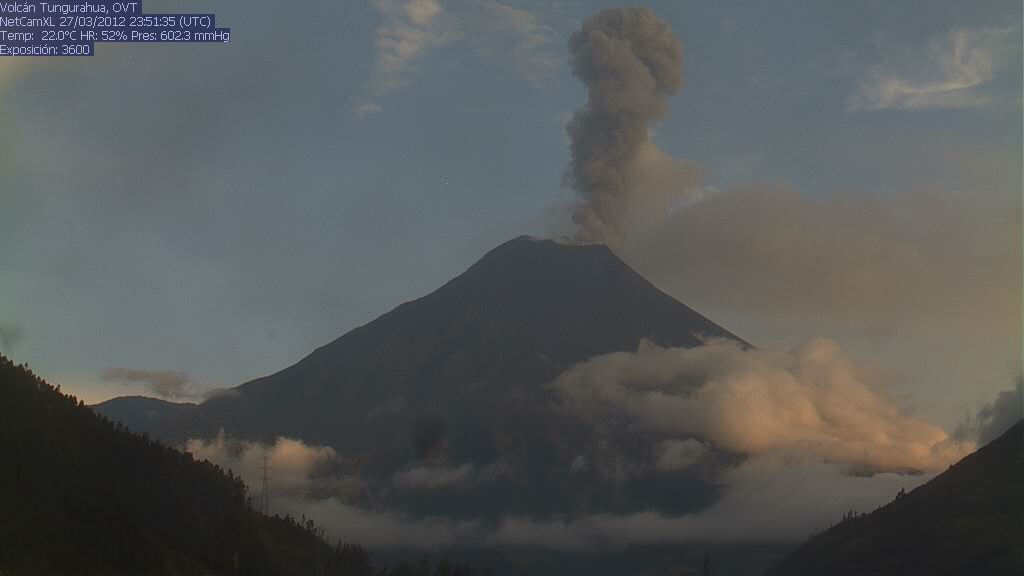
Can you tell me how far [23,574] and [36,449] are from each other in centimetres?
4240

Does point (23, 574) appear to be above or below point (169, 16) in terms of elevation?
below

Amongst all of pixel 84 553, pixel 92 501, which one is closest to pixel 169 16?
pixel 84 553

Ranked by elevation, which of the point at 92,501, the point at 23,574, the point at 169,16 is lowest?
the point at 23,574

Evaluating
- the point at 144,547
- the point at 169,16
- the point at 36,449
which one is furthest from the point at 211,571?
the point at 169,16

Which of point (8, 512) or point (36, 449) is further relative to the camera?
point (36, 449)

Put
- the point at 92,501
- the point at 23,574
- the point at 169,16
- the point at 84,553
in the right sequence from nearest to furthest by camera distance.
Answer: the point at 169,16, the point at 23,574, the point at 84,553, the point at 92,501

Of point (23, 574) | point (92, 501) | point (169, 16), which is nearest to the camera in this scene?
point (169, 16)

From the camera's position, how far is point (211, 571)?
197m

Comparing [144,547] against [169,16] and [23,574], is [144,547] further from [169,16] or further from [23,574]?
[169,16]

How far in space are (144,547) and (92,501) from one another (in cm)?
1341

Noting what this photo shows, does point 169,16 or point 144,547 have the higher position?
point 169,16

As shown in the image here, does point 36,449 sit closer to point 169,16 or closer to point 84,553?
point 84,553

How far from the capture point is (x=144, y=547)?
607 ft

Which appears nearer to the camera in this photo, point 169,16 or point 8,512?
point 169,16
